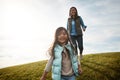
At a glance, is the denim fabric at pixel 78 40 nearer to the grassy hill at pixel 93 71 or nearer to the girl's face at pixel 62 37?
the grassy hill at pixel 93 71

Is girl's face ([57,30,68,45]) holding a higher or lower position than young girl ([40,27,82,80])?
higher

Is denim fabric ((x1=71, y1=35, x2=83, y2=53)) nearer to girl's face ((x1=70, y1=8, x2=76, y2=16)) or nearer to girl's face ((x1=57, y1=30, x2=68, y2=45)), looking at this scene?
girl's face ((x1=70, y1=8, x2=76, y2=16))

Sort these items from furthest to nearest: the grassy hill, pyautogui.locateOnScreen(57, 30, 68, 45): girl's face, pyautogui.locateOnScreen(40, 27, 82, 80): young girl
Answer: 1. the grassy hill
2. pyautogui.locateOnScreen(57, 30, 68, 45): girl's face
3. pyautogui.locateOnScreen(40, 27, 82, 80): young girl

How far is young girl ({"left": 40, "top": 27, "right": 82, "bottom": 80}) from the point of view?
19.7 feet

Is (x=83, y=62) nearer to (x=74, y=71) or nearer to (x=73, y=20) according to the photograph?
(x=73, y=20)

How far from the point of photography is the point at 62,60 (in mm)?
6141

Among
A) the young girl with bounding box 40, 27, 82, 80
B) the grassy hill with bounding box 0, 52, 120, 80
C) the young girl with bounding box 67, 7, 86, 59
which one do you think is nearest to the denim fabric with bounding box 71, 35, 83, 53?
the young girl with bounding box 67, 7, 86, 59

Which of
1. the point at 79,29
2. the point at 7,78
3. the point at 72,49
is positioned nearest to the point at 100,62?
the point at 79,29

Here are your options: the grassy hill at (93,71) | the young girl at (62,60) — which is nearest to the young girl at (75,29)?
the grassy hill at (93,71)

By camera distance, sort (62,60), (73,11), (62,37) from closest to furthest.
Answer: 1. (62,60)
2. (62,37)
3. (73,11)

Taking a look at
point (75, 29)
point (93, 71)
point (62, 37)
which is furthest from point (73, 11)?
point (62, 37)

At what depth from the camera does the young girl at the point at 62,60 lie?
5997 millimetres

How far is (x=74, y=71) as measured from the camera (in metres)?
6.04

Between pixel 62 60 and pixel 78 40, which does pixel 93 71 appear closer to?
pixel 78 40
